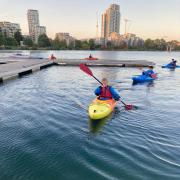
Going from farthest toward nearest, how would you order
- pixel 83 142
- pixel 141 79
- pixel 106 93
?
pixel 141 79, pixel 106 93, pixel 83 142

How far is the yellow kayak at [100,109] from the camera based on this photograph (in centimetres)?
976

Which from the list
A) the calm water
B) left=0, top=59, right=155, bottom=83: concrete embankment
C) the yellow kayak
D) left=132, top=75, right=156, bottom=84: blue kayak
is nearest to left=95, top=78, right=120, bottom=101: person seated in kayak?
the yellow kayak

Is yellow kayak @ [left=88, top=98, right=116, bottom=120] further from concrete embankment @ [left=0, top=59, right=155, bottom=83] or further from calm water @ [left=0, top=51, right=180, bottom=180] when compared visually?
concrete embankment @ [left=0, top=59, right=155, bottom=83]

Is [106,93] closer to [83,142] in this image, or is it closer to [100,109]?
[100,109]

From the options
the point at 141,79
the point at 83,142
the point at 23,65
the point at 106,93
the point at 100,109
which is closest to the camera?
the point at 83,142

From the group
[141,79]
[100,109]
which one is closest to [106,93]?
[100,109]

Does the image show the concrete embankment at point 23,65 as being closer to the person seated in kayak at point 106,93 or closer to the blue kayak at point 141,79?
the person seated in kayak at point 106,93

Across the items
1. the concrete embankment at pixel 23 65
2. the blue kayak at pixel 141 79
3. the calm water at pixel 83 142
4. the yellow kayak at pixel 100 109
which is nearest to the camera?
the calm water at pixel 83 142

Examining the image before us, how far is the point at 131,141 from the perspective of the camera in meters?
8.08

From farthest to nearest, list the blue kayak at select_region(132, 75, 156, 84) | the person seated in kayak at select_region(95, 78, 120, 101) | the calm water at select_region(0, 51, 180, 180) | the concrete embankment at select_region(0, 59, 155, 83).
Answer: the concrete embankment at select_region(0, 59, 155, 83)
the blue kayak at select_region(132, 75, 156, 84)
the person seated in kayak at select_region(95, 78, 120, 101)
the calm water at select_region(0, 51, 180, 180)

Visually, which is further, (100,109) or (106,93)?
(106,93)

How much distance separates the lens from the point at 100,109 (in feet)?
33.0

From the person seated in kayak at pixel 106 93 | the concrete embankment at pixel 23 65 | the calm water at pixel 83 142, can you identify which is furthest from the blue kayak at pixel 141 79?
the concrete embankment at pixel 23 65

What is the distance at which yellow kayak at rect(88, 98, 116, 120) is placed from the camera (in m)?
9.76
